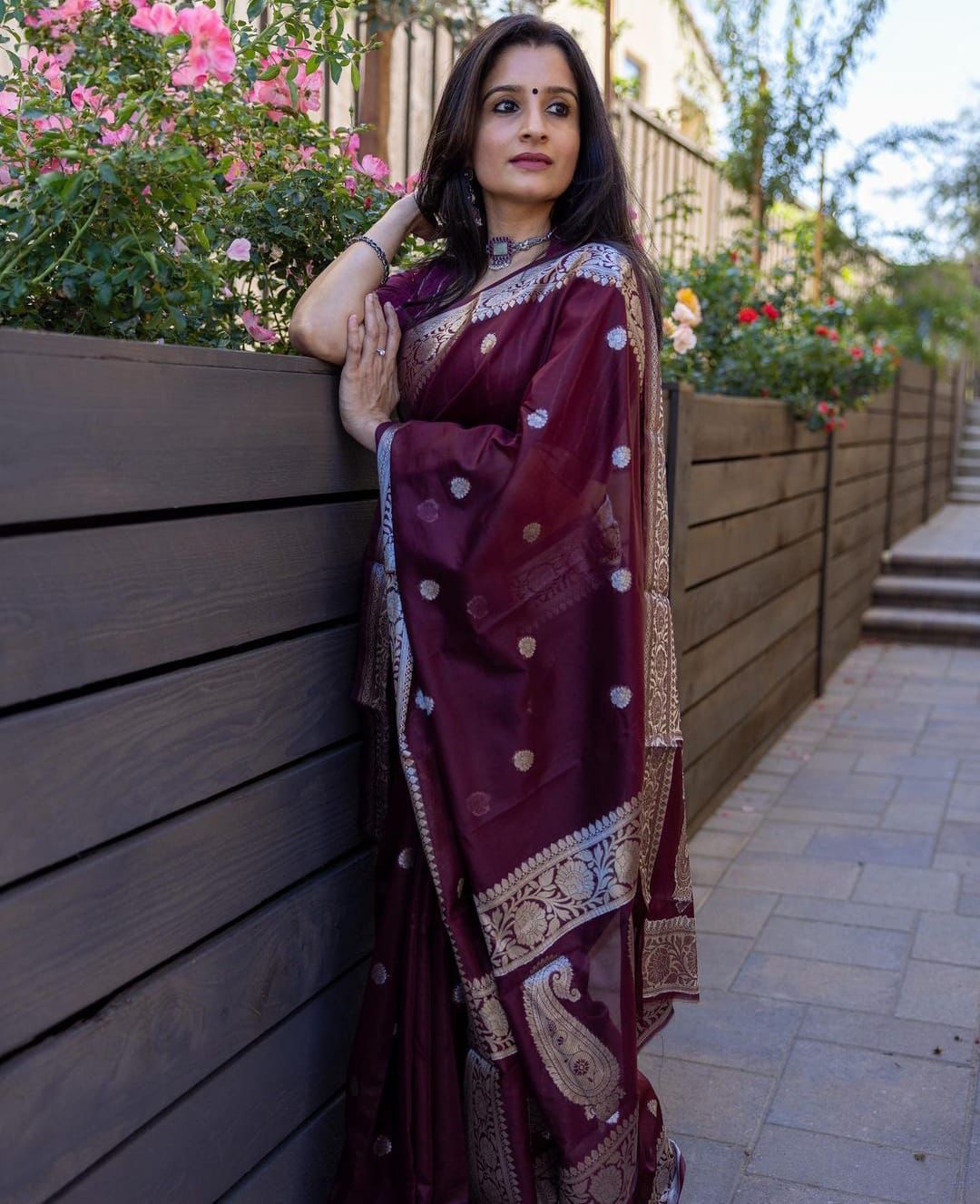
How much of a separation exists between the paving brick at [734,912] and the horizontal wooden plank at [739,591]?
0.68 meters

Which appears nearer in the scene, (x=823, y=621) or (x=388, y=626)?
(x=388, y=626)

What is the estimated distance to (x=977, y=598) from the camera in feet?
25.3

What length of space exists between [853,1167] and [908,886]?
4.84 feet

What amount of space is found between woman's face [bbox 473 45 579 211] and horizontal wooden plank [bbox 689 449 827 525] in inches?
73.2

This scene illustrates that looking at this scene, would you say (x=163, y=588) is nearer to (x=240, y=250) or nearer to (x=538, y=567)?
(x=538, y=567)

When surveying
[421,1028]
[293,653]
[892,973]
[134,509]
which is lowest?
[892,973]

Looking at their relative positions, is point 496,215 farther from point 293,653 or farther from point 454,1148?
point 454,1148

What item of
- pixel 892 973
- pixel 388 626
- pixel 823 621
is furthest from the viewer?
pixel 823 621

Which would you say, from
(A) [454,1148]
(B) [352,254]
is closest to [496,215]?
(B) [352,254]

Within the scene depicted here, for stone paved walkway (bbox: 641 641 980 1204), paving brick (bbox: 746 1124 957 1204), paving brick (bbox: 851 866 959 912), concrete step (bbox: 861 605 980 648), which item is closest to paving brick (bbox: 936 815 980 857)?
stone paved walkway (bbox: 641 641 980 1204)

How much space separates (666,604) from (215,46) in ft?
3.39

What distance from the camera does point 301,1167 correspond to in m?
1.93

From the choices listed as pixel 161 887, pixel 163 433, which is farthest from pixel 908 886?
pixel 163 433

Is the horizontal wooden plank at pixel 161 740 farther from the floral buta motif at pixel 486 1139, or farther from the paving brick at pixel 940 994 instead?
the paving brick at pixel 940 994
